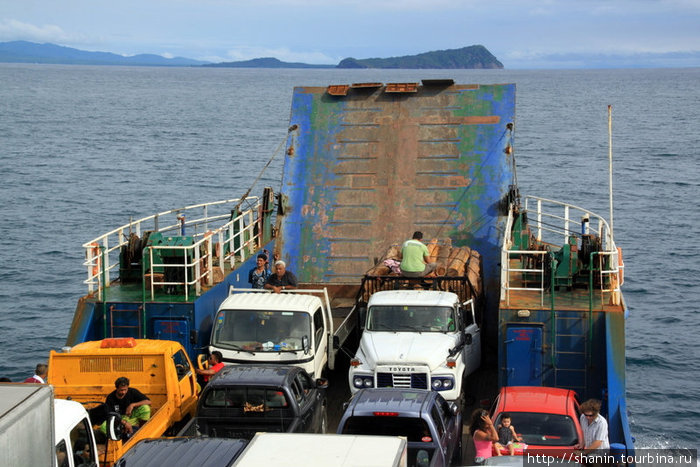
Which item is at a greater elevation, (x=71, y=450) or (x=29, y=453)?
(x=29, y=453)

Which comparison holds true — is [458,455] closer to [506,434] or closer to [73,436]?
[506,434]

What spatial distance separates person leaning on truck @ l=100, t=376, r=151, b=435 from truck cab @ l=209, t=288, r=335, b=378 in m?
2.07

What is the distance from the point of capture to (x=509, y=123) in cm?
2252

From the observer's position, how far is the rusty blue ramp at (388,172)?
2158 centimetres

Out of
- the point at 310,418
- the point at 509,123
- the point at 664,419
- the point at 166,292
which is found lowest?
the point at 664,419

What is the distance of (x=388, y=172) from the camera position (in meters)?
22.4

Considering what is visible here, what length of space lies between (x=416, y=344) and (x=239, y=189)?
1617 inches

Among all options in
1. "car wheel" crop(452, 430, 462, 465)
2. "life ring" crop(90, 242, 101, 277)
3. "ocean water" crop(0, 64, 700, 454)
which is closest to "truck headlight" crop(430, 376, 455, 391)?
"car wheel" crop(452, 430, 462, 465)

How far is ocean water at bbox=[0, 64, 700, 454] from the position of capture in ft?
95.0

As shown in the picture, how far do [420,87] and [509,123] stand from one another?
238 cm

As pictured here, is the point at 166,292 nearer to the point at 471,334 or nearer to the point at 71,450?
the point at 471,334

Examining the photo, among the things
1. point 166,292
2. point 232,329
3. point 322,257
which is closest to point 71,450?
point 232,329

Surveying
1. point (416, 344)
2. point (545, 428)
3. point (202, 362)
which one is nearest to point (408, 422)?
point (545, 428)

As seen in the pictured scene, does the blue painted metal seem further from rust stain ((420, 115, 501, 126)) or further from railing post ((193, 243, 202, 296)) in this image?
rust stain ((420, 115, 501, 126))
